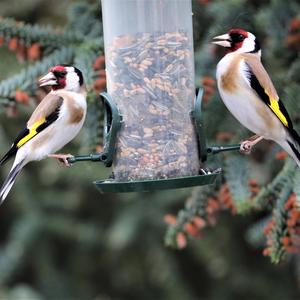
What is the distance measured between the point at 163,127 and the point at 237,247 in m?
2.55

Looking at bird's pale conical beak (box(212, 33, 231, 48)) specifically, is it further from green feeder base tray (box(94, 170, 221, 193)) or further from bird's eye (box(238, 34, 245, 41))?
green feeder base tray (box(94, 170, 221, 193))

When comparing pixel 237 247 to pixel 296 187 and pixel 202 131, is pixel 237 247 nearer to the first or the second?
pixel 202 131

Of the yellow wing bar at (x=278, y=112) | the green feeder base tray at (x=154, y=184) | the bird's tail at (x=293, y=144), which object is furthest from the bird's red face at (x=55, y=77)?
the bird's tail at (x=293, y=144)

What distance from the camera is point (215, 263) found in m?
7.64

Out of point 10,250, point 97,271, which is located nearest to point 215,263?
point 97,271

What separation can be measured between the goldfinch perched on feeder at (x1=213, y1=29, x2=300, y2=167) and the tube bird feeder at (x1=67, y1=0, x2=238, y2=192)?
7.1 inches

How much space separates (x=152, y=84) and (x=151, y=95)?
59 millimetres

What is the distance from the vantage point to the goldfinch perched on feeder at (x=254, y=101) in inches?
193

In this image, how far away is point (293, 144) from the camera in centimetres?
490

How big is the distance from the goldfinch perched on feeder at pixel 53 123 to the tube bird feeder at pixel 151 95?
0.61 feet

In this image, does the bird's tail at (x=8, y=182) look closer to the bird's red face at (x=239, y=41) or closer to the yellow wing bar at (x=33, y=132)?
the yellow wing bar at (x=33, y=132)

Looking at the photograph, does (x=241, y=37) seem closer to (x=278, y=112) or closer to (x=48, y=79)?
(x=278, y=112)

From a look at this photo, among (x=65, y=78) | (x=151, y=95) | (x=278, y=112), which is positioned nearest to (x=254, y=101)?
(x=278, y=112)

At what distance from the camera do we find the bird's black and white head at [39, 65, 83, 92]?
514 centimetres
